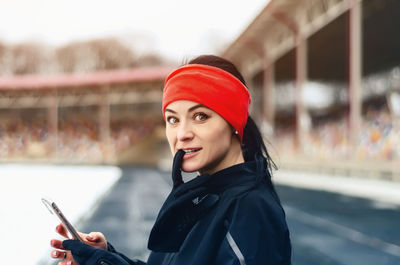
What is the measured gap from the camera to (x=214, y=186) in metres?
1.34

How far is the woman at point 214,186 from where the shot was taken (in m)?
1.20

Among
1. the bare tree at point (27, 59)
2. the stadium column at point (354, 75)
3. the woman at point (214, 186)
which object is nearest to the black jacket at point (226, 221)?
the woman at point (214, 186)

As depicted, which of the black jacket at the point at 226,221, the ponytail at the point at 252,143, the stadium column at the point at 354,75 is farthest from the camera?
the stadium column at the point at 354,75

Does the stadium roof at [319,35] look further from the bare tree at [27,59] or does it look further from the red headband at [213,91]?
the bare tree at [27,59]

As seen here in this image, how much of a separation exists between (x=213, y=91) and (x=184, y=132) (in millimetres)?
134

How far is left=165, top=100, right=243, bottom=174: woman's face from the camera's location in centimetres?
135

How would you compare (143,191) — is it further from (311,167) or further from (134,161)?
(134,161)

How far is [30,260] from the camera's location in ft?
18.1

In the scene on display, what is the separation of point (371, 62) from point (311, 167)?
13652 mm

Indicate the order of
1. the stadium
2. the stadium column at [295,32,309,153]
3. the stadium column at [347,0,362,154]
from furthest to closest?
the stadium column at [295,32,309,153]
the stadium column at [347,0,362,154]
the stadium

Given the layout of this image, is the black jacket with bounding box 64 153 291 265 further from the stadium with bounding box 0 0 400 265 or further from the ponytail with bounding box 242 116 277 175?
the stadium with bounding box 0 0 400 265

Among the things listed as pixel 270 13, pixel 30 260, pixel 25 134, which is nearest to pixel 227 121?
pixel 30 260

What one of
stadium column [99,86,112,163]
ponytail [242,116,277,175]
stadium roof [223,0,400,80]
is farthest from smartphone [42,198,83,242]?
stadium column [99,86,112,163]

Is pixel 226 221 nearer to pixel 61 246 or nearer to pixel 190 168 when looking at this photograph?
pixel 190 168
